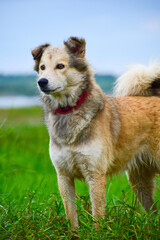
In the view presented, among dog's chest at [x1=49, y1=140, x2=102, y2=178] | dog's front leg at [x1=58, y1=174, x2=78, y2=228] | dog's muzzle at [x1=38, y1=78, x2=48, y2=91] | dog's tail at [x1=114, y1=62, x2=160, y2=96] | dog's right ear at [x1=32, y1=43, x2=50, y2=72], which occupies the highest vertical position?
dog's right ear at [x1=32, y1=43, x2=50, y2=72]

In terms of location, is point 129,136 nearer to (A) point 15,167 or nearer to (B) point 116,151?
(B) point 116,151

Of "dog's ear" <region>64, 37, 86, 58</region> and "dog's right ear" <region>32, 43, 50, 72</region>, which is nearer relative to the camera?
"dog's ear" <region>64, 37, 86, 58</region>

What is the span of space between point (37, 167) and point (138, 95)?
181 inches

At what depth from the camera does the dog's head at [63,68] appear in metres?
3.43

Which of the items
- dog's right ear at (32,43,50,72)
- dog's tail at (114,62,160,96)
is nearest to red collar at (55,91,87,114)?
dog's right ear at (32,43,50,72)

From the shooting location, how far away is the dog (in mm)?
3414

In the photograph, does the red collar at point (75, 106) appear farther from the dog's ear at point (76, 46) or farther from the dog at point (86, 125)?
the dog's ear at point (76, 46)

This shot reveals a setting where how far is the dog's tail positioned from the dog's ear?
0.98 meters

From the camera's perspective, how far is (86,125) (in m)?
3.47

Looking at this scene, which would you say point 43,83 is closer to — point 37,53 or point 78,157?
point 37,53

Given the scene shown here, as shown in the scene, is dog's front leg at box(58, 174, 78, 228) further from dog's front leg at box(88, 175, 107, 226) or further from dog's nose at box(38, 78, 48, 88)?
dog's nose at box(38, 78, 48, 88)

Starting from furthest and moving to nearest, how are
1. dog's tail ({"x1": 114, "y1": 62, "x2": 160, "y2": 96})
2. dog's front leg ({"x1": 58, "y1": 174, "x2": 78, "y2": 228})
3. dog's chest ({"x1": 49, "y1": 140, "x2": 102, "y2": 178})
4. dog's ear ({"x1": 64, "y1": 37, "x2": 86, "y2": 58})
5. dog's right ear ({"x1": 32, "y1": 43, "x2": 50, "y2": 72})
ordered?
dog's tail ({"x1": 114, "y1": 62, "x2": 160, "y2": 96}) < dog's right ear ({"x1": 32, "y1": 43, "x2": 50, "y2": 72}) < dog's ear ({"x1": 64, "y1": 37, "x2": 86, "y2": 58}) < dog's front leg ({"x1": 58, "y1": 174, "x2": 78, "y2": 228}) < dog's chest ({"x1": 49, "y1": 140, "x2": 102, "y2": 178})

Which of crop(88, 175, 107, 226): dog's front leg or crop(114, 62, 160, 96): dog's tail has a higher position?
crop(114, 62, 160, 96): dog's tail

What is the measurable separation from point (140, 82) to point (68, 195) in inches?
70.3
